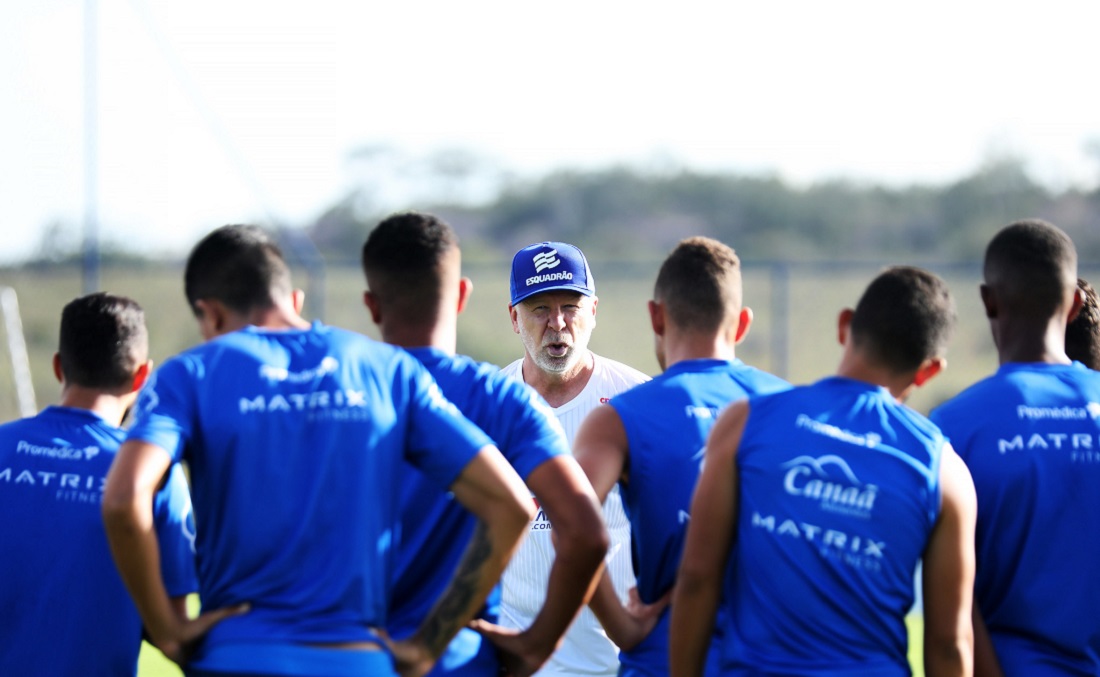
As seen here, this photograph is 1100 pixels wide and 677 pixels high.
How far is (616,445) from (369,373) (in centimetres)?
92

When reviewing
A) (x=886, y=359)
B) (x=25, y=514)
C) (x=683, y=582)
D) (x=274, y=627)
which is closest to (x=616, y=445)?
(x=683, y=582)

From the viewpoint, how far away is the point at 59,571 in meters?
4.40

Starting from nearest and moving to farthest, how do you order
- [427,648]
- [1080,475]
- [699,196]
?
[427,648], [1080,475], [699,196]

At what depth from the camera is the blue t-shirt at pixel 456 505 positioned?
3881 mm

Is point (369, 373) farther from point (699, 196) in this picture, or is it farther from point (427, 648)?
point (699, 196)

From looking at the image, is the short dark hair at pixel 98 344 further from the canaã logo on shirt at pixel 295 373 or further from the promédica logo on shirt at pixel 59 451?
the canaã logo on shirt at pixel 295 373

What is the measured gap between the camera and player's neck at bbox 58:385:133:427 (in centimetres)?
466

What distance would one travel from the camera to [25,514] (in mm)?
4434

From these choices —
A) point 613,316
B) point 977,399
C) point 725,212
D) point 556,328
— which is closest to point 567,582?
point 977,399

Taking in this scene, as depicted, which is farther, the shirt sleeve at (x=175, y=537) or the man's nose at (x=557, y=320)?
the man's nose at (x=557, y=320)

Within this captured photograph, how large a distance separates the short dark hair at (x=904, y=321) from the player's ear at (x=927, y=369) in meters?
0.02

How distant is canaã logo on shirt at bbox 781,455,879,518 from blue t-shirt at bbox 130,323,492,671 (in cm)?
92

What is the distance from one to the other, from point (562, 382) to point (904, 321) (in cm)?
257

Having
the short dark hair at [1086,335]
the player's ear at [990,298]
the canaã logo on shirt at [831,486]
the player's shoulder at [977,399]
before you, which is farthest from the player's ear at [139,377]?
the short dark hair at [1086,335]
